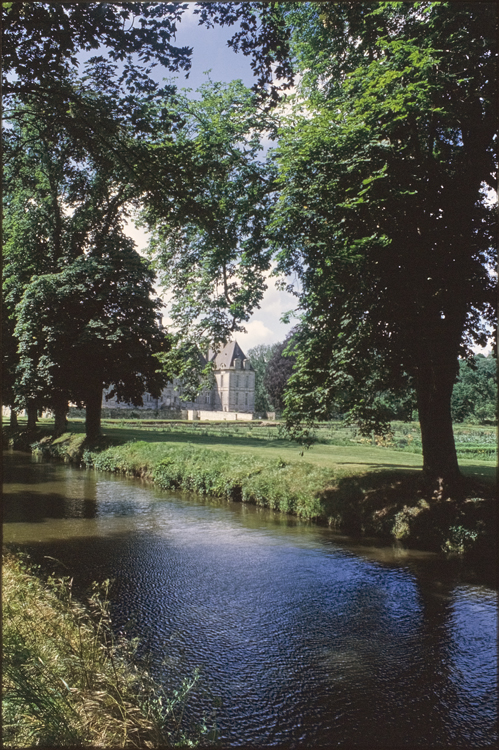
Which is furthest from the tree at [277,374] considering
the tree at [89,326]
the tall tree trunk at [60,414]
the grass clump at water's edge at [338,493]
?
the grass clump at water's edge at [338,493]

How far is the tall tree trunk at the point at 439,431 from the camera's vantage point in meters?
12.8

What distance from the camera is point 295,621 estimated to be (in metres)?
7.86

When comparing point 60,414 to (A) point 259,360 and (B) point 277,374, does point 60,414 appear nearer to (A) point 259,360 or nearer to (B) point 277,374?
(B) point 277,374

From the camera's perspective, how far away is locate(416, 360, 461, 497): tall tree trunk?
12781 millimetres

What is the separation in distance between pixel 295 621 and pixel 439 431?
271 inches

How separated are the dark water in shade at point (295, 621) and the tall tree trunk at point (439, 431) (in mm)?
2171

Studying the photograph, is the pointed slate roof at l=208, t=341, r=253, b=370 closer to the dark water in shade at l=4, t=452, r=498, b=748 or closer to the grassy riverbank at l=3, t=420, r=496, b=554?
the grassy riverbank at l=3, t=420, r=496, b=554

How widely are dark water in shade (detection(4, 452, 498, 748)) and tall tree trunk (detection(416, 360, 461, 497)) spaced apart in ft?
7.12

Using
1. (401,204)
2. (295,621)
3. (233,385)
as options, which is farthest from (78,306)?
(233,385)

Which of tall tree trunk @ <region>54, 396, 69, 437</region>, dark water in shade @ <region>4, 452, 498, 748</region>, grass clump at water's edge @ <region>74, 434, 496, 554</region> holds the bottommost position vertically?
dark water in shade @ <region>4, 452, 498, 748</region>

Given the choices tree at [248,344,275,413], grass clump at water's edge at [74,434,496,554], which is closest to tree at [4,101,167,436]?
grass clump at water's edge at [74,434,496,554]

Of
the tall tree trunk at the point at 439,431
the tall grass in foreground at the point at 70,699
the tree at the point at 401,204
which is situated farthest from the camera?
the tall tree trunk at the point at 439,431

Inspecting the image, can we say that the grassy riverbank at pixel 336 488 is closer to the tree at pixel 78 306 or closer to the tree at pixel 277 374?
the tree at pixel 78 306

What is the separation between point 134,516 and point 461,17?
13.5 meters
